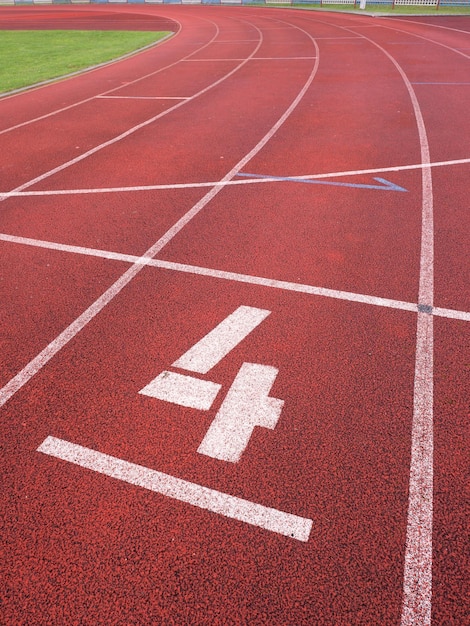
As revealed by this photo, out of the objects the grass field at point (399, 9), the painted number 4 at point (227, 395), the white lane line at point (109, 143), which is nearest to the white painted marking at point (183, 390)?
the painted number 4 at point (227, 395)

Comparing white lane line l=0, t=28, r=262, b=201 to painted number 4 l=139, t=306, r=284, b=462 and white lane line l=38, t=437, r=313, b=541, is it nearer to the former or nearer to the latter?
painted number 4 l=139, t=306, r=284, b=462

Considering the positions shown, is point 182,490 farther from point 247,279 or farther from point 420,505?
point 247,279

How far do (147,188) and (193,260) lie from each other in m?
2.54

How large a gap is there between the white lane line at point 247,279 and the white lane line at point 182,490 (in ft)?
8.53

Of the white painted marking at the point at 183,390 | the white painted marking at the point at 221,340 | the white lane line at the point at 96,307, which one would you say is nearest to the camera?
the white painted marking at the point at 183,390

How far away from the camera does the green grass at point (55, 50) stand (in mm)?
16391

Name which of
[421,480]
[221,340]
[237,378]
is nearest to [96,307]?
[221,340]

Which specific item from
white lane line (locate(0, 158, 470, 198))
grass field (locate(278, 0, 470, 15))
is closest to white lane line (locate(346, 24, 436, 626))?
white lane line (locate(0, 158, 470, 198))

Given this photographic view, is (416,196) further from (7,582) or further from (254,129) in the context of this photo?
(7,582)

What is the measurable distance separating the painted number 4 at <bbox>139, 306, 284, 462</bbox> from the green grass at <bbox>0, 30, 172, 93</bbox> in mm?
13650

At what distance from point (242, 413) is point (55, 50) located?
22.8m

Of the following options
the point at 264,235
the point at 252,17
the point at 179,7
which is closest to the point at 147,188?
the point at 264,235

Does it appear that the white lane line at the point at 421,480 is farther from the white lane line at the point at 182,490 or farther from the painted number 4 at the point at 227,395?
the painted number 4 at the point at 227,395

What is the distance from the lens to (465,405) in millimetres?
3861
